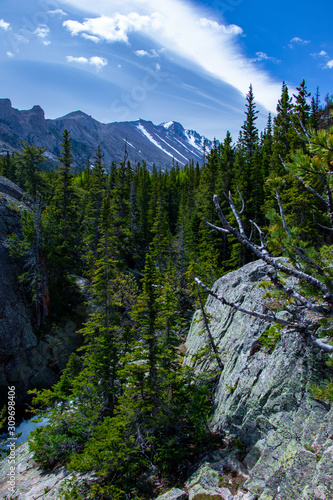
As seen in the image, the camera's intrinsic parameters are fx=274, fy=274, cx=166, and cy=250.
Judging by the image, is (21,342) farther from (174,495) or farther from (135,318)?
(174,495)

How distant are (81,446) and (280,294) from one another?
1373 cm

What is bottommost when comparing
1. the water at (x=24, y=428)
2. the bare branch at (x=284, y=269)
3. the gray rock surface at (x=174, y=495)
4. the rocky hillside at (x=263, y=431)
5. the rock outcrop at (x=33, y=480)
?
the water at (x=24, y=428)

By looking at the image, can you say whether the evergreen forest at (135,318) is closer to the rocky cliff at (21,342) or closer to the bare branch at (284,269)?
the bare branch at (284,269)

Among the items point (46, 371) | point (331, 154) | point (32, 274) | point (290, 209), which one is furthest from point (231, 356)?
point (32, 274)

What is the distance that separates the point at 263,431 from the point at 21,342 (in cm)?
2048

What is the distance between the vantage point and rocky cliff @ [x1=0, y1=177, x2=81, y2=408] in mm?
21344

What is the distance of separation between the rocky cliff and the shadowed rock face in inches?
665

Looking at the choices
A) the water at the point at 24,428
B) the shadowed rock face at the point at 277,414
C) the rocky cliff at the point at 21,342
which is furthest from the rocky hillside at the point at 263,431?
the rocky cliff at the point at 21,342

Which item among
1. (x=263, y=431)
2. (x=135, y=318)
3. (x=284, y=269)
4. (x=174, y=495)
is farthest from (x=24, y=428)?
(x=284, y=269)

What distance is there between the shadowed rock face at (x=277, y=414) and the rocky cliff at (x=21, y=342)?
1688 cm

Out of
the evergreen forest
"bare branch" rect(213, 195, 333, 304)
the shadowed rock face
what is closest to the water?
the evergreen forest

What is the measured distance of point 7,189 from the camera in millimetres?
33031

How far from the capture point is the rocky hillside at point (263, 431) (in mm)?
6133

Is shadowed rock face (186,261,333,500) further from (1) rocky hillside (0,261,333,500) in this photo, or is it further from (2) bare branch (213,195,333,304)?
(2) bare branch (213,195,333,304)
